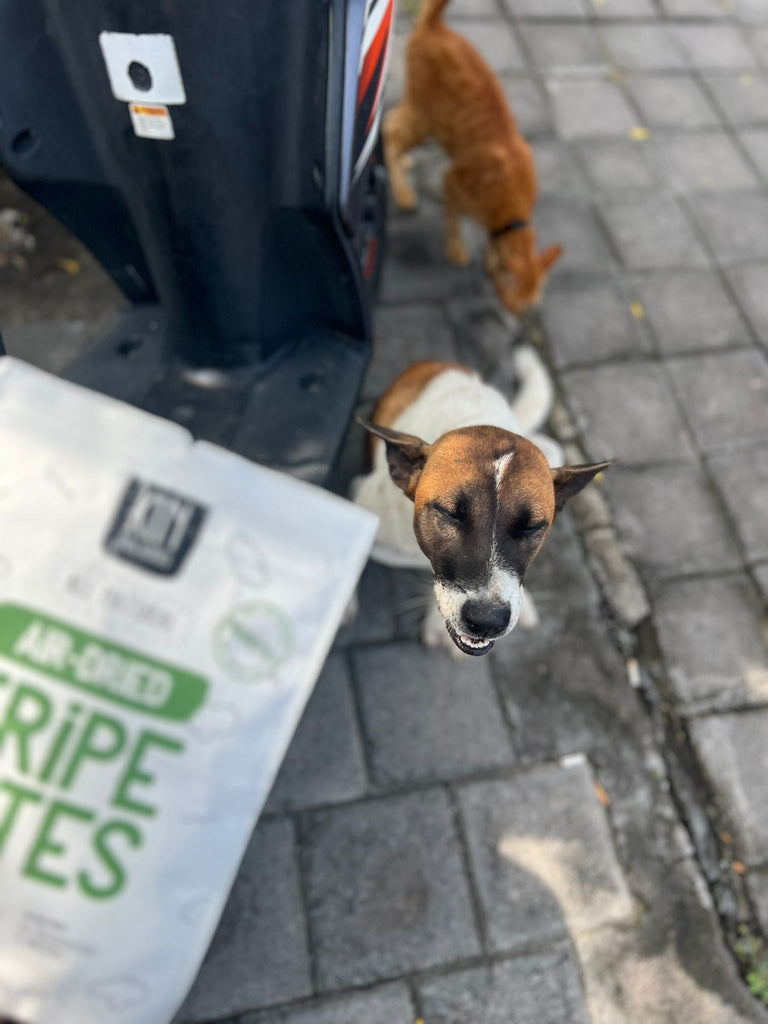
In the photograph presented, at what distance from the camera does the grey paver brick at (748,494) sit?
313cm

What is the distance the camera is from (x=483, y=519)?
69.3 inches

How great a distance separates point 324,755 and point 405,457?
3.89 feet

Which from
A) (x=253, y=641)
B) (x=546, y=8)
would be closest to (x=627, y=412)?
(x=253, y=641)

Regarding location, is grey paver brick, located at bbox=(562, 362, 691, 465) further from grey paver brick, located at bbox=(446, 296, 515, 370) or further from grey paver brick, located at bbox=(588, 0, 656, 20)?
grey paver brick, located at bbox=(588, 0, 656, 20)

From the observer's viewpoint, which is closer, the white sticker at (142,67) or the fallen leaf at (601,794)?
the white sticker at (142,67)

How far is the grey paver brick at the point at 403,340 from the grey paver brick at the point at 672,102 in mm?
2164

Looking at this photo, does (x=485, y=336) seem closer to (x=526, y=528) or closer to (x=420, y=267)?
(x=420, y=267)

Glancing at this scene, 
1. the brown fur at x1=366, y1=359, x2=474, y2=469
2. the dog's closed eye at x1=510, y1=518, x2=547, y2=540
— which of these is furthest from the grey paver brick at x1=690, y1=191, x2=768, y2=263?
the dog's closed eye at x1=510, y1=518, x2=547, y2=540

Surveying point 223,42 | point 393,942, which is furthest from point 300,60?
point 393,942

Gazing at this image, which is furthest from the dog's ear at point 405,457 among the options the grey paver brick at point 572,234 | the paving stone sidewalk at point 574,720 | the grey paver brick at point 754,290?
the grey paver brick at point 754,290

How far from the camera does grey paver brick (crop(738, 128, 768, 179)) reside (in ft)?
14.3

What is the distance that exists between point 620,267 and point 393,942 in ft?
10.8

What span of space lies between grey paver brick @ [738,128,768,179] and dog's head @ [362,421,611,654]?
142 inches

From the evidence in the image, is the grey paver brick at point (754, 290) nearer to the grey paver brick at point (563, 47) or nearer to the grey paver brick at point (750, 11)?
the grey paver brick at point (563, 47)
